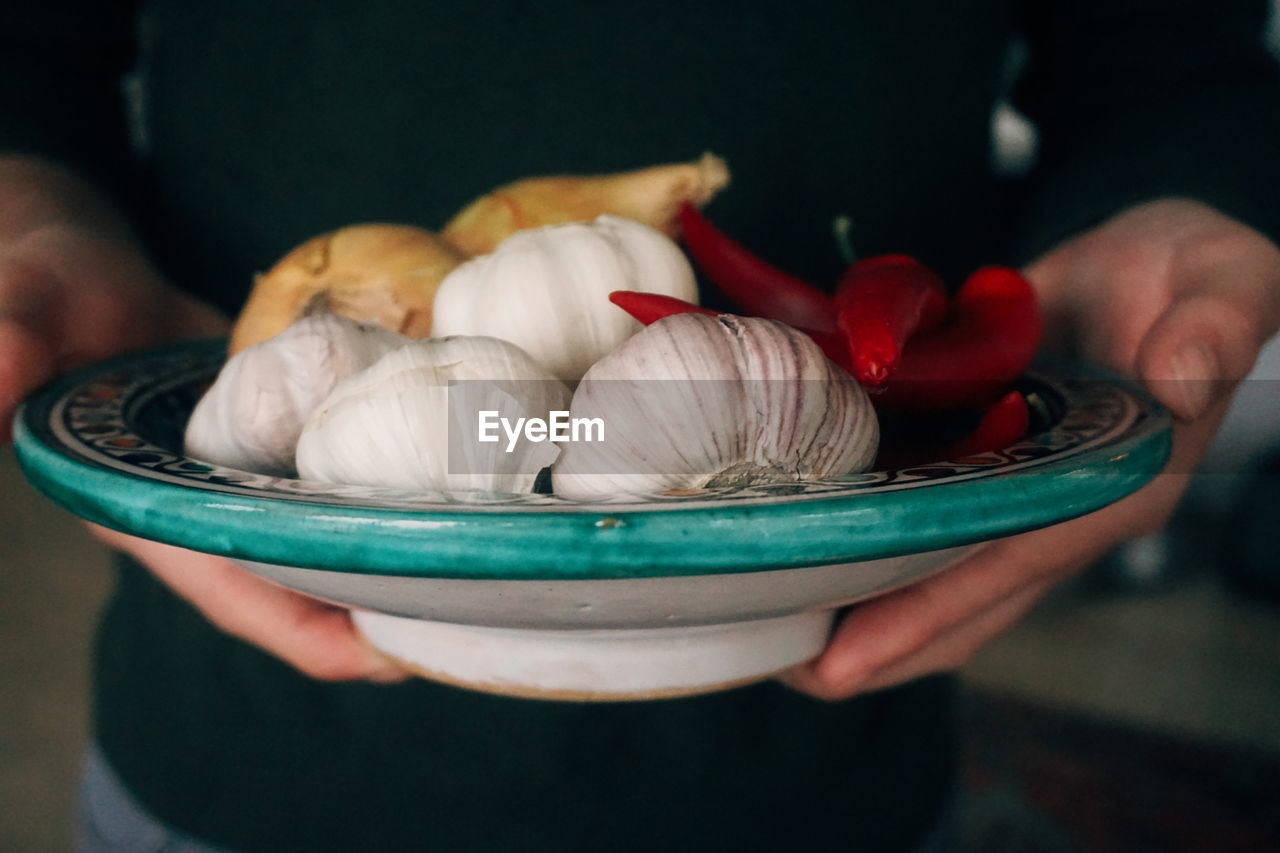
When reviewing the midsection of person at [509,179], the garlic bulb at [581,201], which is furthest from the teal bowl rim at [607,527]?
the midsection of person at [509,179]

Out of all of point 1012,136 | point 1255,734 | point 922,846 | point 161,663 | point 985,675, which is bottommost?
point 985,675

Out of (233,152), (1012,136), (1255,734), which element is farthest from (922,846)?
(1255,734)

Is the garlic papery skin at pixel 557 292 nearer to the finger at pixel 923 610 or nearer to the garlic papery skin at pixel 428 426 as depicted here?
the garlic papery skin at pixel 428 426

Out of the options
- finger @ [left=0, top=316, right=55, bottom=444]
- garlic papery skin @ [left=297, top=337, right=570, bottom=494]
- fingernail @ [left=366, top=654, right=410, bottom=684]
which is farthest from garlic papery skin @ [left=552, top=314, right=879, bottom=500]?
finger @ [left=0, top=316, right=55, bottom=444]

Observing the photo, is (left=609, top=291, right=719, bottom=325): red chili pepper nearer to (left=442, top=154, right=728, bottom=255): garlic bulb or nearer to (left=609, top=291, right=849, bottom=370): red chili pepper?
(left=609, top=291, right=849, bottom=370): red chili pepper

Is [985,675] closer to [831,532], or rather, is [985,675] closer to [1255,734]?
[1255,734]

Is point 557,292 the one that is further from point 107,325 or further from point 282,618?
point 107,325
